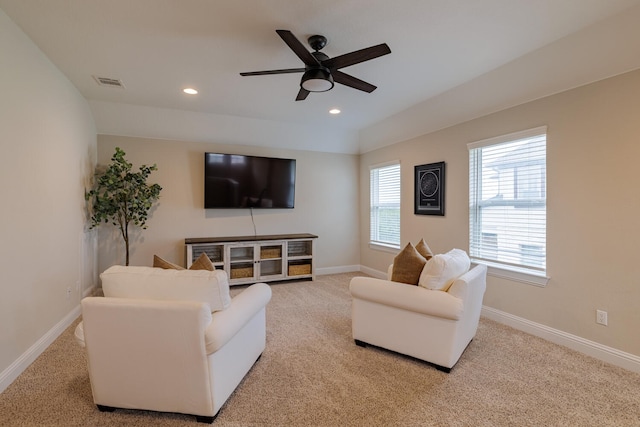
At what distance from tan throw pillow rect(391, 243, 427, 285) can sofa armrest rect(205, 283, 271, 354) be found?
1111mm

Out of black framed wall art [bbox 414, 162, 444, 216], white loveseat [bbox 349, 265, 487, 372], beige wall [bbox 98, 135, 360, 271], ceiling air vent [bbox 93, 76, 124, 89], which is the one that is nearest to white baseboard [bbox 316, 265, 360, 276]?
beige wall [bbox 98, 135, 360, 271]

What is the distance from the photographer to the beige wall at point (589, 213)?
2.36 m

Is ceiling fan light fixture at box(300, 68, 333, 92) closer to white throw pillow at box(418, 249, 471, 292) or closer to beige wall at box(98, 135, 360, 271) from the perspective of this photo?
white throw pillow at box(418, 249, 471, 292)

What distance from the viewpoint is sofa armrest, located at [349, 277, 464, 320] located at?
87.7 inches

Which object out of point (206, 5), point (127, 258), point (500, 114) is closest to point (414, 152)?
point (500, 114)

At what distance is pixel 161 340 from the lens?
Answer: 5.53 ft

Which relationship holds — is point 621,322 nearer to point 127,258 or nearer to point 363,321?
point 363,321

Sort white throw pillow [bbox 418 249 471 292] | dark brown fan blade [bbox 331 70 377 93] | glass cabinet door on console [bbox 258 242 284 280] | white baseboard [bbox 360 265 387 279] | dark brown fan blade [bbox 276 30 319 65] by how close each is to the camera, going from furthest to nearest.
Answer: white baseboard [bbox 360 265 387 279] < glass cabinet door on console [bbox 258 242 284 280] < dark brown fan blade [bbox 331 70 377 93] < white throw pillow [bbox 418 249 471 292] < dark brown fan blade [bbox 276 30 319 65]

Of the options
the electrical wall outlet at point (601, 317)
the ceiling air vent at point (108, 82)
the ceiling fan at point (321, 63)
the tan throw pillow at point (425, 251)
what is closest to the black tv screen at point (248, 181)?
the ceiling air vent at point (108, 82)

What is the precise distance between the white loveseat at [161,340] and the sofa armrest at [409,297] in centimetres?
116

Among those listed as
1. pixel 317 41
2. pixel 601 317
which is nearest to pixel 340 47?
pixel 317 41

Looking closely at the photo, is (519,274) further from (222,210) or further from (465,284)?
(222,210)

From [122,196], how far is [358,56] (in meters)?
3.61

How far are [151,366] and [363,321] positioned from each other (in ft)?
5.45
